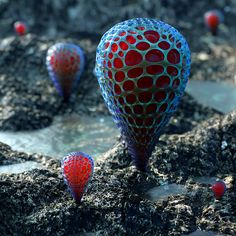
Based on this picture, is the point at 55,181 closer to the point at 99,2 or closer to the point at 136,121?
the point at 136,121

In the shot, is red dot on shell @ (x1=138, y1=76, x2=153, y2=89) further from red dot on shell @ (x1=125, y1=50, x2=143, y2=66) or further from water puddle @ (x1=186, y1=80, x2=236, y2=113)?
water puddle @ (x1=186, y1=80, x2=236, y2=113)

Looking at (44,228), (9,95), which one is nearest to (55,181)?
(44,228)

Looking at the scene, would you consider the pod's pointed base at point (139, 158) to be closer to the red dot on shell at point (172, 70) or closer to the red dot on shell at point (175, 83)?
the red dot on shell at point (175, 83)

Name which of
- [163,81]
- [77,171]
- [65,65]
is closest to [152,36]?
[163,81]

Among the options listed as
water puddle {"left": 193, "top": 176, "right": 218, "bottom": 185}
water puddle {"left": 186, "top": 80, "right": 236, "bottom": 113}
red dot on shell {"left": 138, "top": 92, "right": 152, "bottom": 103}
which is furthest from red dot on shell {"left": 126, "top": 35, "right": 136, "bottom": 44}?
water puddle {"left": 186, "top": 80, "right": 236, "bottom": 113}

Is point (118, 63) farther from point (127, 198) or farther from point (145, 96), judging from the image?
point (127, 198)

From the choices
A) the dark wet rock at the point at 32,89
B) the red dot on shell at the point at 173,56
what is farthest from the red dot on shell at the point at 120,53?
the dark wet rock at the point at 32,89
